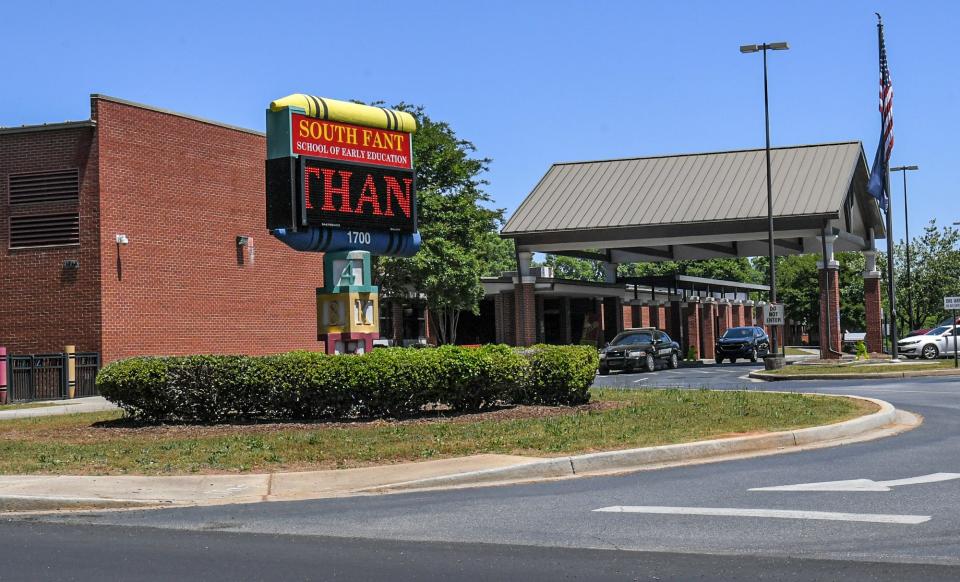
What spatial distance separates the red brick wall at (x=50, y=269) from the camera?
30219 millimetres

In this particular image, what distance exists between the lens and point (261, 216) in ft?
117

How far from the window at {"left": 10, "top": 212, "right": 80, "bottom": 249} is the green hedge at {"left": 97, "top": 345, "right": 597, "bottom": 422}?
48.3 ft

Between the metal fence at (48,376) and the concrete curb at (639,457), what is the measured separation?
1992cm

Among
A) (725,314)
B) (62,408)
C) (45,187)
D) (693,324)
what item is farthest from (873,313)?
(62,408)

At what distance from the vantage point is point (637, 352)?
40188 millimetres

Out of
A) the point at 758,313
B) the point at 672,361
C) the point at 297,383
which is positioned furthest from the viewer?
the point at 758,313

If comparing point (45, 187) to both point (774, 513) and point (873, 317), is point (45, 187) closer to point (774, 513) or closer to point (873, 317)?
point (774, 513)

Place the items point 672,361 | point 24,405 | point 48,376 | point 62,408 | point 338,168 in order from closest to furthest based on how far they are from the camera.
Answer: point 338,168, point 62,408, point 24,405, point 48,376, point 672,361

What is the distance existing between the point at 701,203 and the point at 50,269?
82.7 feet

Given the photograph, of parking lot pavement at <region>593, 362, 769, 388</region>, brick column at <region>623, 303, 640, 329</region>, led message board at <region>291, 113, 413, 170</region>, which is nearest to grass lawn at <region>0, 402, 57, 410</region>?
led message board at <region>291, 113, 413, 170</region>

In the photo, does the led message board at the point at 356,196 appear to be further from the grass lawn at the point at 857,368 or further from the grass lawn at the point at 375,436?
the grass lawn at the point at 857,368

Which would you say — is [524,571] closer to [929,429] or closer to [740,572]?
[740,572]

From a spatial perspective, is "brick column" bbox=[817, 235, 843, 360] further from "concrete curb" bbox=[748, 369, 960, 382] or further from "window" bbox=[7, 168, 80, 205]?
"window" bbox=[7, 168, 80, 205]

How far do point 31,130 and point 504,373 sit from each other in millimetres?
19260
